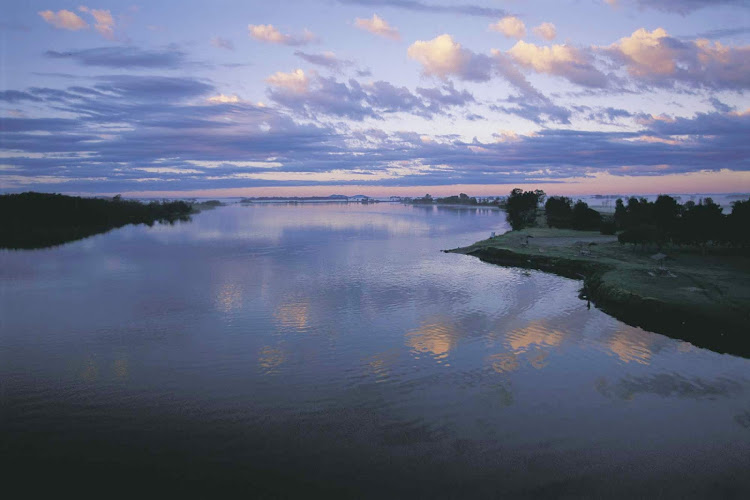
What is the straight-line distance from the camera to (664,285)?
4025 centimetres

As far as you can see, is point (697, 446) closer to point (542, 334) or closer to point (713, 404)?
point (713, 404)

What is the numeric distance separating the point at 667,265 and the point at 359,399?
4409 centimetres

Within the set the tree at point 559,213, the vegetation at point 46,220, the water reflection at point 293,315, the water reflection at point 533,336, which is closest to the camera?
the water reflection at point 533,336

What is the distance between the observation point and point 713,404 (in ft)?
68.5

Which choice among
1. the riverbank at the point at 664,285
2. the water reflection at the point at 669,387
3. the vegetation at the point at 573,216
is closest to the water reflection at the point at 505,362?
the water reflection at the point at 669,387

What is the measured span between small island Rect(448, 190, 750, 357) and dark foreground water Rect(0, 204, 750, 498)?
2.89 meters

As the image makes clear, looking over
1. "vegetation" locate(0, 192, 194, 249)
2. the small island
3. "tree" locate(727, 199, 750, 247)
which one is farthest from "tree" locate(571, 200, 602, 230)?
"vegetation" locate(0, 192, 194, 249)

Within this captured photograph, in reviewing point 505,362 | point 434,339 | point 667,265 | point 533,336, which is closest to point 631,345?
point 533,336

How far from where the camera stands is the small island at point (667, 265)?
32.4m

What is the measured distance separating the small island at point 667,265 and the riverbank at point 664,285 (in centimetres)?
6

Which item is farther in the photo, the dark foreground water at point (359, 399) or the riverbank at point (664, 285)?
the riverbank at point (664, 285)

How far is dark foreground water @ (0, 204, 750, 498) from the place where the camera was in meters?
15.4

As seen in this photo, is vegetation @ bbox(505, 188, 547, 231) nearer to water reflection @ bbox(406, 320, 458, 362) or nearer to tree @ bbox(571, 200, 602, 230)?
tree @ bbox(571, 200, 602, 230)

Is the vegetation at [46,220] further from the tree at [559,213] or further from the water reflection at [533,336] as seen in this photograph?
the tree at [559,213]
